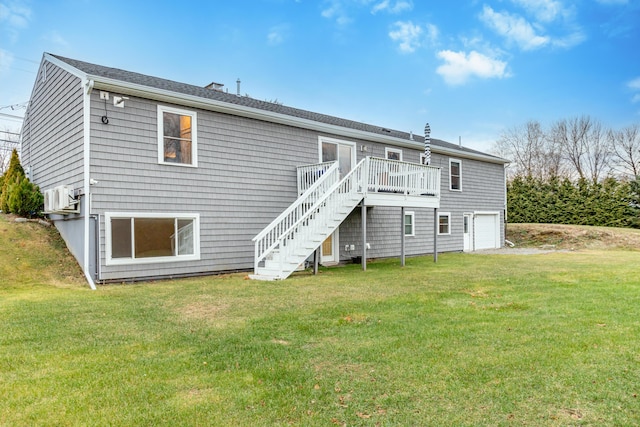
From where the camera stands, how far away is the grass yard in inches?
115

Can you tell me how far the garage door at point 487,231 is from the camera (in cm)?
1827

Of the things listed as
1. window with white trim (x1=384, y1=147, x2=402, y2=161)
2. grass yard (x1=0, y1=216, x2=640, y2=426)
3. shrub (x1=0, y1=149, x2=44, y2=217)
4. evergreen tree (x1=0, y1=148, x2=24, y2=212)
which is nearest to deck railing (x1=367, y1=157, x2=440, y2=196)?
window with white trim (x1=384, y1=147, x2=402, y2=161)

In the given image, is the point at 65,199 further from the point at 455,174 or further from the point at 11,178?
the point at 455,174

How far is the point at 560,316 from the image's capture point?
544cm

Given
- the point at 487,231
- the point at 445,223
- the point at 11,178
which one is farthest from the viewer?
the point at 487,231

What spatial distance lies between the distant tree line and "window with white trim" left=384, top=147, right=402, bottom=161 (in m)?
12.9

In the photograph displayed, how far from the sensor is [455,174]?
1722cm

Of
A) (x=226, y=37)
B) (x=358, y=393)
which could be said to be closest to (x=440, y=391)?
(x=358, y=393)

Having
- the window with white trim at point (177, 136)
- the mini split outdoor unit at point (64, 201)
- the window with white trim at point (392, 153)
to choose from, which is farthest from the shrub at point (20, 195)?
the window with white trim at point (392, 153)

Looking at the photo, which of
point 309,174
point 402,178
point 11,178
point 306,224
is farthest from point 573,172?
point 11,178

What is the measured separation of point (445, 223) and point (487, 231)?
3254mm

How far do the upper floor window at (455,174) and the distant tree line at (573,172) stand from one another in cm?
900

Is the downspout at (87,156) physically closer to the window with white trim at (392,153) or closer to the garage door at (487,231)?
the window with white trim at (392,153)

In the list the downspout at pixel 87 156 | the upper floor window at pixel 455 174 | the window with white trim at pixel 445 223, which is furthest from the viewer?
the upper floor window at pixel 455 174
